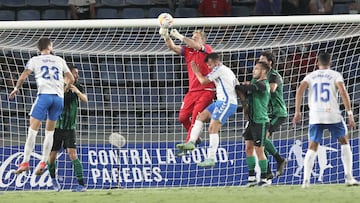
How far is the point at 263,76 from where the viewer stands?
17.3 m

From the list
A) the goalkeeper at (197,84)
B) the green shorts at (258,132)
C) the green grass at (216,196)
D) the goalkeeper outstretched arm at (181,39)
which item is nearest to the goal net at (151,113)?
the goalkeeper at (197,84)

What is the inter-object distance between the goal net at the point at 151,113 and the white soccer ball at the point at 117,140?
0.05 ft

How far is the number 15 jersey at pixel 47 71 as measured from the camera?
661 inches

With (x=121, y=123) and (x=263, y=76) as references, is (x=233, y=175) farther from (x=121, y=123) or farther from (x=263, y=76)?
(x=263, y=76)

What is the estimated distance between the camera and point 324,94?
16109 mm

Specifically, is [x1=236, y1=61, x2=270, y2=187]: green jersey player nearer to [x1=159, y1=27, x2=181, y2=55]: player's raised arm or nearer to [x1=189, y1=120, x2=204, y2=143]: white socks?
[x1=189, y1=120, x2=204, y2=143]: white socks

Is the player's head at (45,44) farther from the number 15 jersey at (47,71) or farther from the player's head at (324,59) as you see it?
the player's head at (324,59)

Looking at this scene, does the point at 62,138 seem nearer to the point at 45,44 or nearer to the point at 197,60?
the point at 45,44

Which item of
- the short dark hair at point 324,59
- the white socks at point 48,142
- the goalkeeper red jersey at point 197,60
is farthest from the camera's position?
the goalkeeper red jersey at point 197,60

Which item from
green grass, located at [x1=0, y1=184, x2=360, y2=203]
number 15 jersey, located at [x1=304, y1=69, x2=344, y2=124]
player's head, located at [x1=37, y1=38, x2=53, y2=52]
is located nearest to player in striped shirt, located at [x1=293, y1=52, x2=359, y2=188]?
number 15 jersey, located at [x1=304, y1=69, x2=344, y2=124]

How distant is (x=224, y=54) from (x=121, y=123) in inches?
79.7

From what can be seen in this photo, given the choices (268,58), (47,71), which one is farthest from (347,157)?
(47,71)

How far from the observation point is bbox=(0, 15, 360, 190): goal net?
20.2 metres

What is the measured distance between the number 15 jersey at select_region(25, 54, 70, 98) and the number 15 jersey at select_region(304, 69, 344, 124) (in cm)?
326
